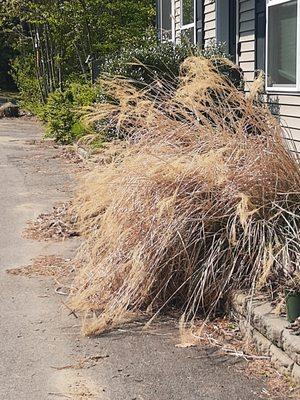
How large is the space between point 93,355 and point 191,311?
2.82 ft

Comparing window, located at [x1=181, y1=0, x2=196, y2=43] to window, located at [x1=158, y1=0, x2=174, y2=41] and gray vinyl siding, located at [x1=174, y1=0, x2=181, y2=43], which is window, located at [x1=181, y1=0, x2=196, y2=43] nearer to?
gray vinyl siding, located at [x1=174, y1=0, x2=181, y2=43]

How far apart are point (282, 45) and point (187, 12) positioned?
546 cm

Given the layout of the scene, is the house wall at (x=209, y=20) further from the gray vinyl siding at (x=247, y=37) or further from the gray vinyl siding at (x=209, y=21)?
the gray vinyl siding at (x=247, y=37)

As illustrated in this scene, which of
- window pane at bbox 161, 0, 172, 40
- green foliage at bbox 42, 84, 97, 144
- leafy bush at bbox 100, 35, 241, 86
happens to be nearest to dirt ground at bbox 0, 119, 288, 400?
leafy bush at bbox 100, 35, 241, 86

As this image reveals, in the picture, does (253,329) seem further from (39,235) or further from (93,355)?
(39,235)

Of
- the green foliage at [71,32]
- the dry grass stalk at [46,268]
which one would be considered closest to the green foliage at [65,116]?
the green foliage at [71,32]

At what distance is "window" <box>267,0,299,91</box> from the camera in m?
7.59

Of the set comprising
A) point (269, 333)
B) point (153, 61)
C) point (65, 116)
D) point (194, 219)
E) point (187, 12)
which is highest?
point (187, 12)

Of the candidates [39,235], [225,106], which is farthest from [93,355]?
[39,235]

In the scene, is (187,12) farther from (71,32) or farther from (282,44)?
(71,32)

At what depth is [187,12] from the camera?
13.0m

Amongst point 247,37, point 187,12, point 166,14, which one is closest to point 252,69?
point 247,37

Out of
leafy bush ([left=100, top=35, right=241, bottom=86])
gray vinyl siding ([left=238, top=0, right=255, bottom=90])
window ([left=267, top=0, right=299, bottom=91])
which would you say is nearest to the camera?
window ([left=267, top=0, right=299, bottom=91])

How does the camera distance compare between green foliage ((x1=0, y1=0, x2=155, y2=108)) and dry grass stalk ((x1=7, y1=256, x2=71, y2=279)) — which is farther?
green foliage ((x1=0, y1=0, x2=155, y2=108))
